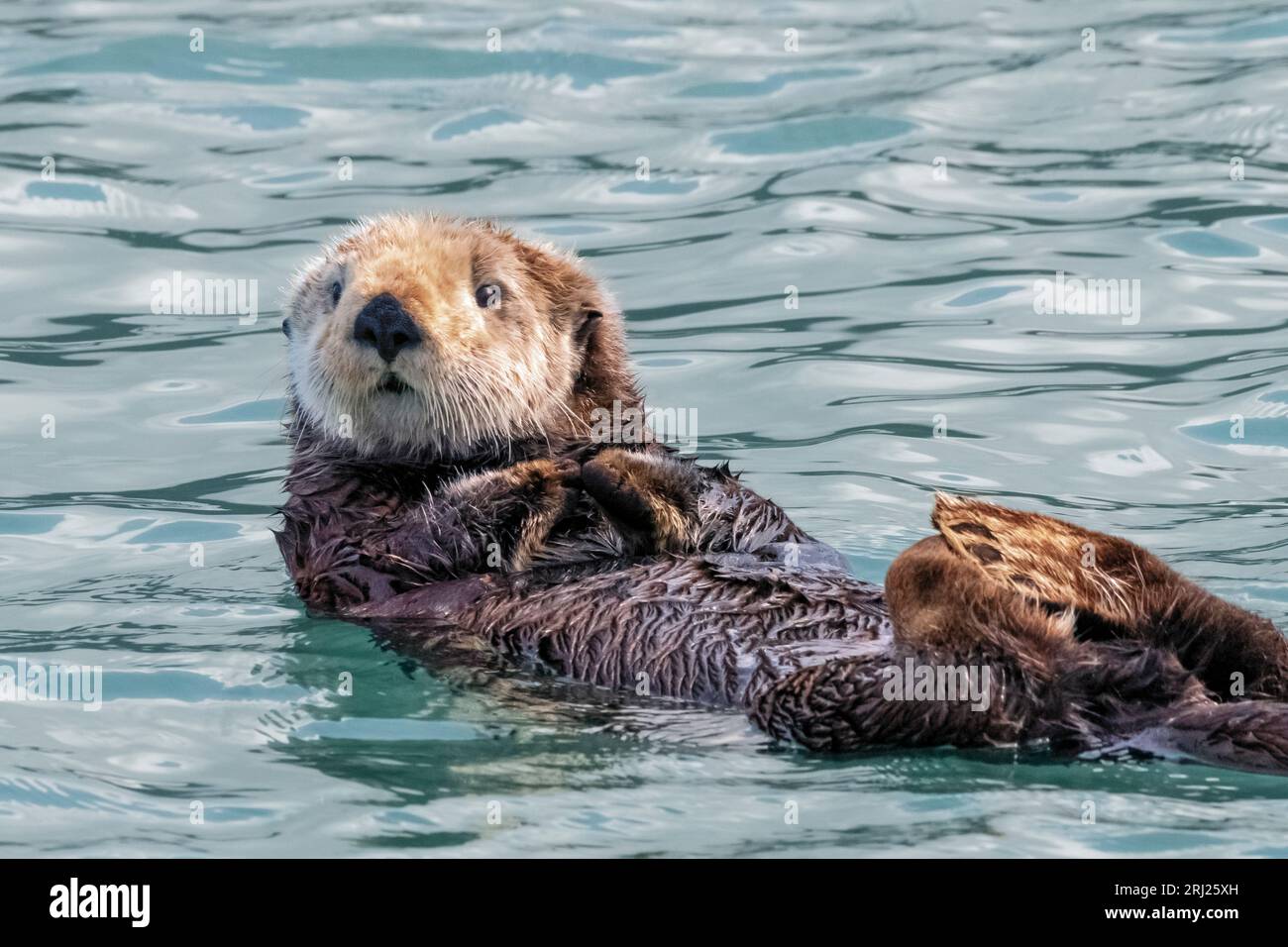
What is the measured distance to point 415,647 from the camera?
5027 millimetres

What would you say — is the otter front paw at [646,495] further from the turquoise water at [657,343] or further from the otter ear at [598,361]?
the turquoise water at [657,343]

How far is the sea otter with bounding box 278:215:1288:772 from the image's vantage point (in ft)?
13.2

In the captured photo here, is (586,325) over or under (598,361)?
over

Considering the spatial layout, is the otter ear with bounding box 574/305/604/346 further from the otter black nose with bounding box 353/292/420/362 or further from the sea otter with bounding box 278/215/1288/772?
the otter black nose with bounding box 353/292/420/362

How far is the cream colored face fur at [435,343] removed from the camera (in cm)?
515

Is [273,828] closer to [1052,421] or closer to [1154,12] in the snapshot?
[1052,421]

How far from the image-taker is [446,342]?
517 centimetres

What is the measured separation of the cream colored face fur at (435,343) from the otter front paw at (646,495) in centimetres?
45

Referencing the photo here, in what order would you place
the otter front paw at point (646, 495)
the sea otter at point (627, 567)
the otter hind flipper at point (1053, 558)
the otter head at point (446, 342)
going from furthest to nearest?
the otter head at point (446, 342) < the otter front paw at point (646, 495) < the otter hind flipper at point (1053, 558) < the sea otter at point (627, 567)

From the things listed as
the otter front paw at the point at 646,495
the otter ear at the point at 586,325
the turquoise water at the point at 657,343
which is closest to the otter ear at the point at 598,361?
the otter ear at the point at 586,325

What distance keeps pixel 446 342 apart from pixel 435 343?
4cm

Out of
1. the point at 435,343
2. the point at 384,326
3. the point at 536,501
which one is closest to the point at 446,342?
the point at 435,343

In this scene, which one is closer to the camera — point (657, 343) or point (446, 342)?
point (446, 342)

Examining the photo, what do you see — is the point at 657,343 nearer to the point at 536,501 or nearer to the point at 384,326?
the point at 536,501
